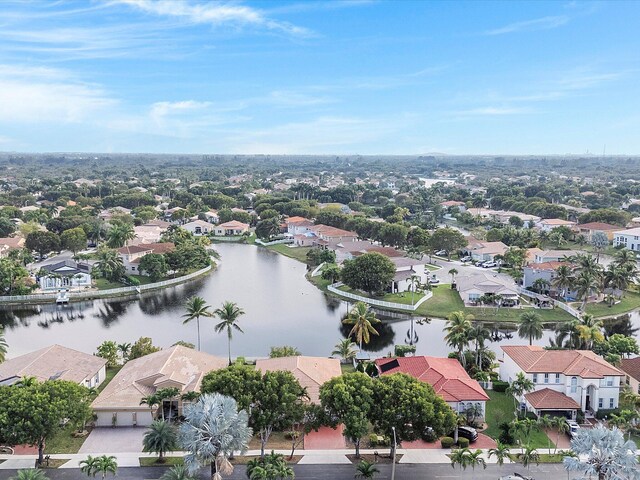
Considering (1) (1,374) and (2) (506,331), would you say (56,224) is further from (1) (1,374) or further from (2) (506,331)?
(2) (506,331)

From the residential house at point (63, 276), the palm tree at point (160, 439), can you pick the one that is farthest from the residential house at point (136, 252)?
the palm tree at point (160, 439)

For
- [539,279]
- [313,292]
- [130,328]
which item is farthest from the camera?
[313,292]

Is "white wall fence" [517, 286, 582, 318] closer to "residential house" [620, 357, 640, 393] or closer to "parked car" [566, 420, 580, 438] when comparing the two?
"residential house" [620, 357, 640, 393]

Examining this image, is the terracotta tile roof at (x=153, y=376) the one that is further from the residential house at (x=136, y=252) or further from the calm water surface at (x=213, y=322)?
the residential house at (x=136, y=252)

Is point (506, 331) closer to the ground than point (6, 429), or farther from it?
closer to the ground

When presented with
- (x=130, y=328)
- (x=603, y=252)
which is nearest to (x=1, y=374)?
(x=130, y=328)

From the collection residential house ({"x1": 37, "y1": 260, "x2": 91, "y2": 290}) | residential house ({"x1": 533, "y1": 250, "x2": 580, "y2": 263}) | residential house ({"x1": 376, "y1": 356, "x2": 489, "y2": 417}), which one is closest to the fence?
residential house ({"x1": 37, "y1": 260, "x2": 91, "y2": 290})

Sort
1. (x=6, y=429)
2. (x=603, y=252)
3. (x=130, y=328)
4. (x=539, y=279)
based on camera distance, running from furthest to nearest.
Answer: (x=603, y=252) → (x=539, y=279) → (x=130, y=328) → (x=6, y=429)

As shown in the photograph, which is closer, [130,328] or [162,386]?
[162,386]
